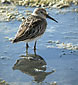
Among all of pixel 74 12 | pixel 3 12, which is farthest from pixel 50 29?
pixel 3 12

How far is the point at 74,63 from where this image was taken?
787cm

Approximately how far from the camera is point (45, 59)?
323 inches

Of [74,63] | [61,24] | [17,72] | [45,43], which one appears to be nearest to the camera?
[17,72]

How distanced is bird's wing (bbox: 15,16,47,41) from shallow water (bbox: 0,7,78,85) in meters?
0.54

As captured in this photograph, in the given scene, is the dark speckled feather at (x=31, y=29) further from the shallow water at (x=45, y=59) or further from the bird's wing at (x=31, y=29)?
the shallow water at (x=45, y=59)

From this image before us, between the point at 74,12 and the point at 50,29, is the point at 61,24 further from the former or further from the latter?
the point at 74,12

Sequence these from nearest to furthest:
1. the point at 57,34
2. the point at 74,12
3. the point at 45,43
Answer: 1. the point at 45,43
2. the point at 57,34
3. the point at 74,12

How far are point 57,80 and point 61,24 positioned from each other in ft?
16.7

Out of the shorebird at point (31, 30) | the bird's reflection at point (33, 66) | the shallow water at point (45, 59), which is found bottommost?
the bird's reflection at point (33, 66)

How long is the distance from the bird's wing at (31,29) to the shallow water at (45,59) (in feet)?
1.78

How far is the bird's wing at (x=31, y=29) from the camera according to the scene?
8.48 meters

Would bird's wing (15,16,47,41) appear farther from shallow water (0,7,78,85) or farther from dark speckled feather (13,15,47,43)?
shallow water (0,7,78,85)

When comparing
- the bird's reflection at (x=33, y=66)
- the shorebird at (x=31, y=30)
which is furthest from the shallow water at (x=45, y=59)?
the shorebird at (x=31, y=30)

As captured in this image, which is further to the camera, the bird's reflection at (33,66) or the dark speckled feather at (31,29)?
the dark speckled feather at (31,29)
